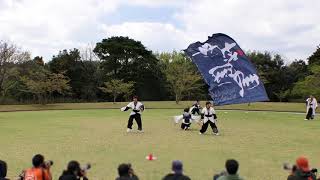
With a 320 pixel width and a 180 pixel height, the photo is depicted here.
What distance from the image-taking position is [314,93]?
139 feet

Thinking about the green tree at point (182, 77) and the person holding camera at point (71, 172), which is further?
the green tree at point (182, 77)

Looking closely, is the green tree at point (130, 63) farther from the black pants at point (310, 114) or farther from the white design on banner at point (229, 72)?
the white design on banner at point (229, 72)

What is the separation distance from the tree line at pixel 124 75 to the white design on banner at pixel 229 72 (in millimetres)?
36267

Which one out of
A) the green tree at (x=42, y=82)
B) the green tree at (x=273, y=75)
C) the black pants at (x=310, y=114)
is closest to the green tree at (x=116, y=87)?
the green tree at (x=42, y=82)

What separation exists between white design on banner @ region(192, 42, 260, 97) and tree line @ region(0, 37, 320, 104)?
36267 millimetres

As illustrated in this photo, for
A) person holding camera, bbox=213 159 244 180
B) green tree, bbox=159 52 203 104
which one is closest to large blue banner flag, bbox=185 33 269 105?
person holding camera, bbox=213 159 244 180

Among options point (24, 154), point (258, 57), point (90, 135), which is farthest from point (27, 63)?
point (24, 154)

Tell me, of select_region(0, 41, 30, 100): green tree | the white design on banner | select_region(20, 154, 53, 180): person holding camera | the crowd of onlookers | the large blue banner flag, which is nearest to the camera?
the crowd of onlookers

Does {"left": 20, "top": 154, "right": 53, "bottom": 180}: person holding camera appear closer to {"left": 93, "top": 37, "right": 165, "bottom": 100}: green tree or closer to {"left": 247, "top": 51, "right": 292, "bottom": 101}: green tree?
{"left": 93, "top": 37, "right": 165, "bottom": 100}: green tree

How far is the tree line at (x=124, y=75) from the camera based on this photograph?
51.2m

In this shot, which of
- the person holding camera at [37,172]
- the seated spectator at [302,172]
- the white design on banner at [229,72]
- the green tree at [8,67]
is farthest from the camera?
the green tree at [8,67]

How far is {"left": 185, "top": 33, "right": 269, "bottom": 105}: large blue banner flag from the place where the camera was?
40.0ft

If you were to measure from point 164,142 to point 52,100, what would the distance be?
131 feet

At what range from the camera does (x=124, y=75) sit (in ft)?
186
